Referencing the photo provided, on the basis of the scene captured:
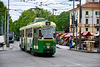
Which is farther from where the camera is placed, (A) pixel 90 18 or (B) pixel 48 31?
(A) pixel 90 18

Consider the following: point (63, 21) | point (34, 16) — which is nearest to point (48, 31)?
point (34, 16)

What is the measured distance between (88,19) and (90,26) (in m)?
2.41

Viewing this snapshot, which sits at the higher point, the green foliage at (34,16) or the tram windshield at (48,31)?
the green foliage at (34,16)

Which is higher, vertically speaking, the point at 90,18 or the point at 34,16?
the point at 34,16

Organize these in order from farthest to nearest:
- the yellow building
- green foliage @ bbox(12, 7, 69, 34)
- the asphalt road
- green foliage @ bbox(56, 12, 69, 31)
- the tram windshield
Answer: green foliage @ bbox(56, 12, 69, 31)
green foliage @ bbox(12, 7, 69, 34)
the yellow building
the tram windshield
the asphalt road

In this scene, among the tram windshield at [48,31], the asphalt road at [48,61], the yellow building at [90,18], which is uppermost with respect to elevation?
the yellow building at [90,18]

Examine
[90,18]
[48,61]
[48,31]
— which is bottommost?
[48,61]

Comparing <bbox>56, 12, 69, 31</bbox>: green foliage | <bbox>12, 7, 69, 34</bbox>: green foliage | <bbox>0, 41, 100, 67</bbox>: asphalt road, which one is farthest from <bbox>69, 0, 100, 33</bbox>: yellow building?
<bbox>0, 41, 100, 67</bbox>: asphalt road

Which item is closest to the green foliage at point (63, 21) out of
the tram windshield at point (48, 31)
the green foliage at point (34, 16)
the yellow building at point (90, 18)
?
the green foliage at point (34, 16)

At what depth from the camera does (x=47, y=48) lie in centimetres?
2300

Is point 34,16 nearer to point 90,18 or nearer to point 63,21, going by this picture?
point 90,18

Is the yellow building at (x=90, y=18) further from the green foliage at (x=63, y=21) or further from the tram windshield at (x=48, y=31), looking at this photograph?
the tram windshield at (x=48, y=31)

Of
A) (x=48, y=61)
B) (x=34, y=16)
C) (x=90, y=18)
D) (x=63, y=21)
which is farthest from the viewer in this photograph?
(x=63, y=21)

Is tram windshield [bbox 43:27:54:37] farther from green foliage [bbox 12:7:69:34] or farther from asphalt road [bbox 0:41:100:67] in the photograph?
green foliage [bbox 12:7:69:34]
